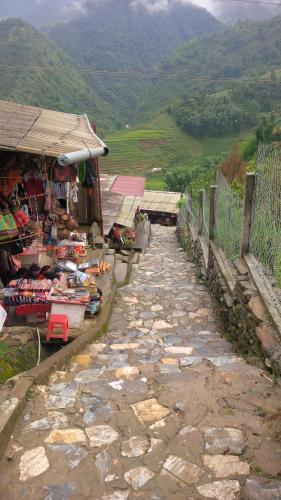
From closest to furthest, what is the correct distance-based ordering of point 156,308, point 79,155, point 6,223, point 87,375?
point 87,375 → point 79,155 → point 6,223 → point 156,308

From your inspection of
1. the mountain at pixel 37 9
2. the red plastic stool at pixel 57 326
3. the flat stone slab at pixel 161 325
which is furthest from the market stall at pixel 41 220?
the mountain at pixel 37 9

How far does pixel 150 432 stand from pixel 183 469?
1.43ft

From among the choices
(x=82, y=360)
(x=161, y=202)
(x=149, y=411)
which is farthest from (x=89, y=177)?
(x=161, y=202)

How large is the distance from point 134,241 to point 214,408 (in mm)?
13310

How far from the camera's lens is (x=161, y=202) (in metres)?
29.3

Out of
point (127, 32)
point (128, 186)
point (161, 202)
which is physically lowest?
point (161, 202)

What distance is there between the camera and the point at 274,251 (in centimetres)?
475

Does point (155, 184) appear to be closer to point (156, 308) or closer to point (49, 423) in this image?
point (156, 308)

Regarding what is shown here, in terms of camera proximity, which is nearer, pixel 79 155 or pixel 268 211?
pixel 268 211

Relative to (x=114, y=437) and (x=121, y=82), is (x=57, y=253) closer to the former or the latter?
(x=114, y=437)

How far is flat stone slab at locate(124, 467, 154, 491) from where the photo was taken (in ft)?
8.50

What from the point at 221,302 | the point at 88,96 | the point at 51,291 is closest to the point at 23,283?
the point at 51,291

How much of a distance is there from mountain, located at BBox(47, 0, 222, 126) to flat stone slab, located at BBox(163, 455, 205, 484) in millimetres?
80016

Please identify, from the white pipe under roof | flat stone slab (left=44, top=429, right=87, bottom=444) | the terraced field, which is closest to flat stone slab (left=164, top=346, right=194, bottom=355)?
flat stone slab (left=44, top=429, right=87, bottom=444)
